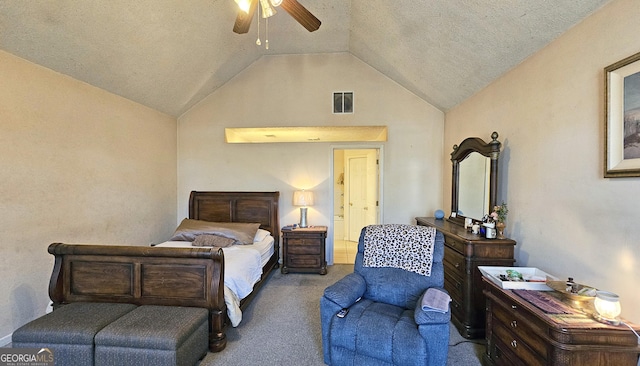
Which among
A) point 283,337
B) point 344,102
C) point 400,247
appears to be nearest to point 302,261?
point 283,337

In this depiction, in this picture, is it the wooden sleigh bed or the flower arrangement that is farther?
the flower arrangement

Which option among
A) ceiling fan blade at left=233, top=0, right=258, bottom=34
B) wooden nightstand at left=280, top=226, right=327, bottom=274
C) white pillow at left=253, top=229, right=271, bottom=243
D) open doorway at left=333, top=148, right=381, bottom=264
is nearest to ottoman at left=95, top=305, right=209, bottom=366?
white pillow at left=253, top=229, right=271, bottom=243

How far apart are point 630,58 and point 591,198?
88cm

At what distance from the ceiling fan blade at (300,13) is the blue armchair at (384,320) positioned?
204 cm

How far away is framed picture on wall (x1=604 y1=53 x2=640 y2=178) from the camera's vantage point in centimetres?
155

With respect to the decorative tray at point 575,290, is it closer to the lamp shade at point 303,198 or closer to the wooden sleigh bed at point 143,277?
the wooden sleigh bed at point 143,277

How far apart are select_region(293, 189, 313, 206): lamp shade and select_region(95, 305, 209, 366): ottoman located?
257 centimetres

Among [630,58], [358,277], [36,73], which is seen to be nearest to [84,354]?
[358,277]

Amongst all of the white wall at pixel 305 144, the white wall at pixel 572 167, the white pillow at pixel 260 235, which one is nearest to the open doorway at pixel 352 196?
the white wall at pixel 305 144

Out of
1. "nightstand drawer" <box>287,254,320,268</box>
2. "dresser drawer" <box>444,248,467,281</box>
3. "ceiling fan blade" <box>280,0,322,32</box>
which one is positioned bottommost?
"nightstand drawer" <box>287,254,320,268</box>

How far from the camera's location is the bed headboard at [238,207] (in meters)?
4.57

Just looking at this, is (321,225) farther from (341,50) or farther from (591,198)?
(591,198)

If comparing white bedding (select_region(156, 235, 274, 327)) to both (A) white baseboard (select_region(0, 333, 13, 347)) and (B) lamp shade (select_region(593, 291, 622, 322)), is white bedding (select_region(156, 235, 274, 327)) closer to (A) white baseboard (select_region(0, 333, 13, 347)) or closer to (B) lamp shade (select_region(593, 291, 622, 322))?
(A) white baseboard (select_region(0, 333, 13, 347))

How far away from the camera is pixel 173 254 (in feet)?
7.79
